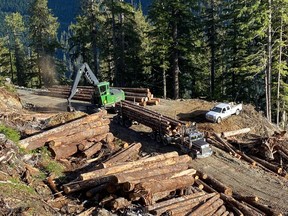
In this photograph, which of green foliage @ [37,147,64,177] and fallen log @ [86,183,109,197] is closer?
fallen log @ [86,183,109,197]

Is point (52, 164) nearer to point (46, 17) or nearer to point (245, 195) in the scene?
point (245, 195)

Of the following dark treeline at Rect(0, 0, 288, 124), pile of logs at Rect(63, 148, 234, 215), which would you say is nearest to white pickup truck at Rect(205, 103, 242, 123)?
dark treeline at Rect(0, 0, 288, 124)

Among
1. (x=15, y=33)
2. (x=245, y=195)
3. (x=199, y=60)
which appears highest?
(x=15, y=33)

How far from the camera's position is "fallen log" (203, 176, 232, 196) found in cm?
2009

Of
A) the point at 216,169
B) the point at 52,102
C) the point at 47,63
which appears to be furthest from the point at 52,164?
the point at 47,63

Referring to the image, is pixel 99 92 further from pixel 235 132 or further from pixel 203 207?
pixel 203 207

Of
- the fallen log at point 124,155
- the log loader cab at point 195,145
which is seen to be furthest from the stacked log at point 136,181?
the log loader cab at point 195,145

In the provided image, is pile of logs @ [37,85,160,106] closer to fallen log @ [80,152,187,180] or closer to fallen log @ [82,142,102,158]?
fallen log @ [82,142,102,158]

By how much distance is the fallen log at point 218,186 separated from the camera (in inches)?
791

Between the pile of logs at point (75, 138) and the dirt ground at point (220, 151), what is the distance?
11.4ft

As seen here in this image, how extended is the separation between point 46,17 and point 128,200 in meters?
41.7

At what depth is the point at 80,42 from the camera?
179 ft

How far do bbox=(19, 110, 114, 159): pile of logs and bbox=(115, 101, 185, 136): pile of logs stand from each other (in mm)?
3763

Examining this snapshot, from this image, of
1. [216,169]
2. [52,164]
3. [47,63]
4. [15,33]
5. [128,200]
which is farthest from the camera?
[15,33]
